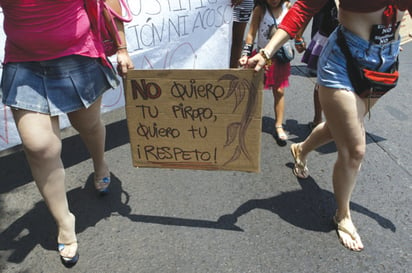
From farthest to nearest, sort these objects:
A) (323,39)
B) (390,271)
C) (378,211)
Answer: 1. (323,39)
2. (378,211)
3. (390,271)

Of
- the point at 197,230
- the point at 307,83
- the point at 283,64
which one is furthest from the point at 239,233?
A: the point at 307,83

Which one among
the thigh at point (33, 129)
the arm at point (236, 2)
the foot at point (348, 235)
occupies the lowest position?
the foot at point (348, 235)

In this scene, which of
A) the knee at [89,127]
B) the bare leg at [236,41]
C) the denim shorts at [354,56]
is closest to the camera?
the denim shorts at [354,56]

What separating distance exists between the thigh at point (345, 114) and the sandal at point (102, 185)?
1586mm

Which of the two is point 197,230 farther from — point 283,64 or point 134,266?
point 283,64

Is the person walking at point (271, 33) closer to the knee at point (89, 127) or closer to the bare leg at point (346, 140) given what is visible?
the bare leg at point (346, 140)

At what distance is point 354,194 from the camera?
2.68 metres

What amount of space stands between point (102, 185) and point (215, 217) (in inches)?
33.5

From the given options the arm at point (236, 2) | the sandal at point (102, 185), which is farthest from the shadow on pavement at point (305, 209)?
the arm at point (236, 2)

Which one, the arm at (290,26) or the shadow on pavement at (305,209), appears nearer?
the arm at (290,26)

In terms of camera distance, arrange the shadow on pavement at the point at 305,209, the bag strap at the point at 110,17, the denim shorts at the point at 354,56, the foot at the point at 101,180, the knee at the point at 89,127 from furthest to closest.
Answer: the foot at the point at 101,180
the shadow on pavement at the point at 305,209
the knee at the point at 89,127
the bag strap at the point at 110,17
the denim shorts at the point at 354,56

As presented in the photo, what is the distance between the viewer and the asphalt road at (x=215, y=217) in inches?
85.6

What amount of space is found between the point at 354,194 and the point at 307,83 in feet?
6.98

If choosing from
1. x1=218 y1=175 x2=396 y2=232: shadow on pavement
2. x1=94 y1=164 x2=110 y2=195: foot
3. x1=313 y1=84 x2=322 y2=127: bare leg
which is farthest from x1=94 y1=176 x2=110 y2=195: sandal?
x1=313 y1=84 x2=322 y2=127: bare leg
